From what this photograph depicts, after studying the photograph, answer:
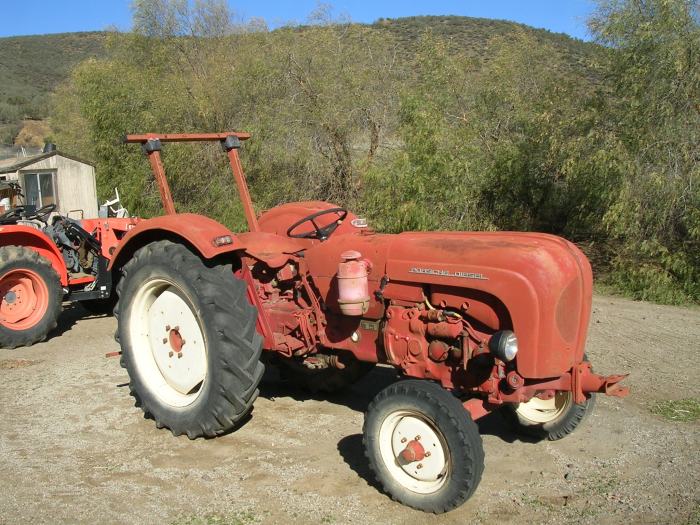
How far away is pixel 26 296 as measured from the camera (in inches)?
292

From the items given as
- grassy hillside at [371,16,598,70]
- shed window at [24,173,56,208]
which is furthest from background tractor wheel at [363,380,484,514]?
grassy hillside at [371,16,598,70]

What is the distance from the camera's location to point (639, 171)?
888 cm

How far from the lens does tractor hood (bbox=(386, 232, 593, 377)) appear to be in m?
3.37

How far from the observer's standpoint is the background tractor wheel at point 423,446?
3232mm

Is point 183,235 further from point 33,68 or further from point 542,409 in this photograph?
point 33,68

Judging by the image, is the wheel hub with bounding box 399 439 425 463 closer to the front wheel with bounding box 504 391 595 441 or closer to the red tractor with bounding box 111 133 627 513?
the red tractor with bounding box 111 133 627 513

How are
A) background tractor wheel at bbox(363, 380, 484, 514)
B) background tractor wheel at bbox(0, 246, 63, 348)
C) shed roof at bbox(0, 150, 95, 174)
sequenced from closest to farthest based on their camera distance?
background tractor wheel at bbox(363, 380, 484, 514) → background tractor wheel at bbox(0, 246, 63, 348) → shed roof at bbox(0, 150, 95, 174)

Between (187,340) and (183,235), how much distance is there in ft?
2.35

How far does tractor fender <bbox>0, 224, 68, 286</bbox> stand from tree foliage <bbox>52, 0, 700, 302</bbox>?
471 cm

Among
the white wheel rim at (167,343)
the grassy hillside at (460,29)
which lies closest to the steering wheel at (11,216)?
the white wheel rim at (167,343)

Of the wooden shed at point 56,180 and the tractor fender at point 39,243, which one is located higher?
the wooden shed at point 56,180

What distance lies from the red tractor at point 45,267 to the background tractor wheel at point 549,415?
4699 millimetres

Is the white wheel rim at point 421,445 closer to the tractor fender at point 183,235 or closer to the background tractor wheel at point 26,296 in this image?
the tractor fender at point 183,235

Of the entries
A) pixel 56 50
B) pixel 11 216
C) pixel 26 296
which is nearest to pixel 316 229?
pixel 26 296
